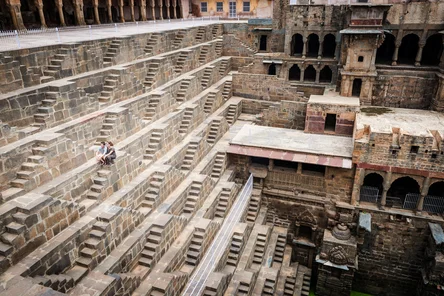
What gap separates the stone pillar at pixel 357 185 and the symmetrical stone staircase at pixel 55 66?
46.5 feet

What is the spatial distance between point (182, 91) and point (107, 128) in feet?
21.1

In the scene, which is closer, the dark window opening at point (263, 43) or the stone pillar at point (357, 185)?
the stone pillar at point (357, 185)

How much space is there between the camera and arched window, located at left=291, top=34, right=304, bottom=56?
82.5 ft

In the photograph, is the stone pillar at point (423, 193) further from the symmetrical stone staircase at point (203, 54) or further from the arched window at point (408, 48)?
the symmetrical stone staircase at point (203, 54)

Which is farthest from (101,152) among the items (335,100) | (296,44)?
(296,44)

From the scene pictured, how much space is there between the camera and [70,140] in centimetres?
1146

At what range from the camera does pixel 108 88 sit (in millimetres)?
14469

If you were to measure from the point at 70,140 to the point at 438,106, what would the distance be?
19142mm

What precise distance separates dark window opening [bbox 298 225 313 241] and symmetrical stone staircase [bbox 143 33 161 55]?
12967 mm

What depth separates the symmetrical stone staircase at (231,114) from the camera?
22.0 meters

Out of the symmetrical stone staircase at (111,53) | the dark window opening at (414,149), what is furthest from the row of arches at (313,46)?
the symmetrical stone staircase at (111,53)

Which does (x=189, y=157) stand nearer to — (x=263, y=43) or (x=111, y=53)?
(x=111, y=53)

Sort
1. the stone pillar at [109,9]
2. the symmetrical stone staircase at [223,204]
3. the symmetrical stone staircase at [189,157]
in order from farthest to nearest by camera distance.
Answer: the stone pillar at [109,9], the symmetrical stone staircase at [189,157], the symmetrical stone staircase at [223,204]

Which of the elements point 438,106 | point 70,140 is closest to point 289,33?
point 438,106
